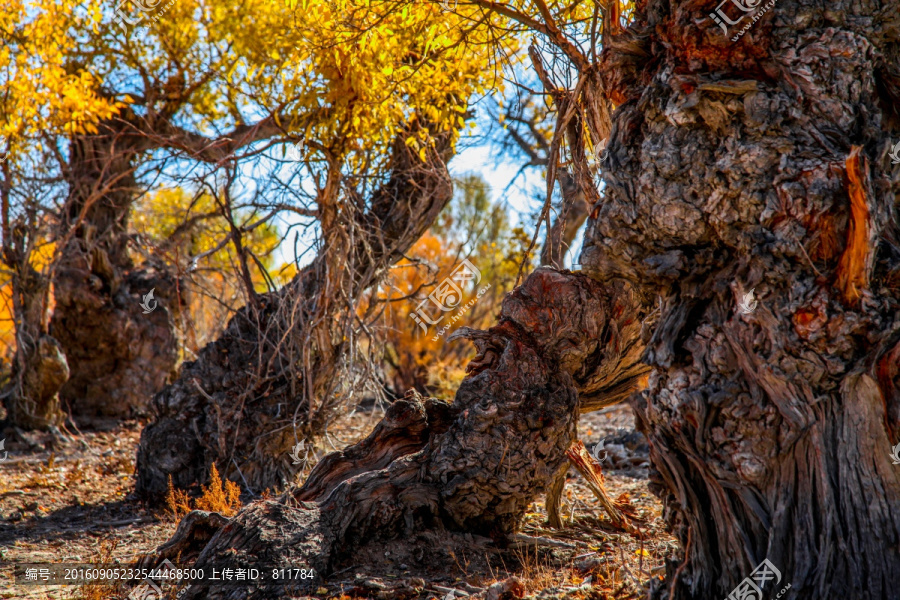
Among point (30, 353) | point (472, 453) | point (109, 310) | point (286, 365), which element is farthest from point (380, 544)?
point (109, 310)

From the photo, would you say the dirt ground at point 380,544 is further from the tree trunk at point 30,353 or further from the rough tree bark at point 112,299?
the rough tree bark at point 112,299

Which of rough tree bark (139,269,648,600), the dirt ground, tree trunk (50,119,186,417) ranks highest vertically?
tree trunk (50,119,186,417)

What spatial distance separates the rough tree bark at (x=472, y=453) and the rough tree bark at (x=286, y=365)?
5.47 feet

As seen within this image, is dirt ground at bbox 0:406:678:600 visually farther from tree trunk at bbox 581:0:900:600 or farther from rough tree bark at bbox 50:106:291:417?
rough tree bark at bbox 50:106:291:417

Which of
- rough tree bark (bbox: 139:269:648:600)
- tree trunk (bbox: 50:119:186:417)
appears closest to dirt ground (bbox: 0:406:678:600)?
rough tree bark (bbox: 139:269:648:600)

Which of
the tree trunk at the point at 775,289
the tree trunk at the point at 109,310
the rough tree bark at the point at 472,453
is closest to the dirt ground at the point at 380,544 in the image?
the rough tree bark at the point at 472,453

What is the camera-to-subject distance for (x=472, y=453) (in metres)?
3.53

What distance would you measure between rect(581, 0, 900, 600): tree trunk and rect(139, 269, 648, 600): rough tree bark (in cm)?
99

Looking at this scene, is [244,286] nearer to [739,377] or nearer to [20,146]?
[20,146]

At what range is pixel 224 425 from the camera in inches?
211

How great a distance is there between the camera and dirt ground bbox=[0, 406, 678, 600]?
3043mm

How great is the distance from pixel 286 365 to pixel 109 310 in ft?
13.9

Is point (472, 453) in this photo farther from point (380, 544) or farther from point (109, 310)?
point (109, 310)

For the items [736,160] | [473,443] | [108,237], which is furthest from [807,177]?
[108,237]
